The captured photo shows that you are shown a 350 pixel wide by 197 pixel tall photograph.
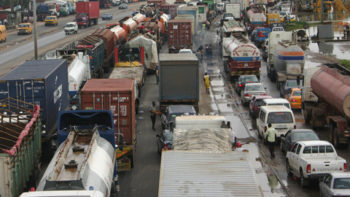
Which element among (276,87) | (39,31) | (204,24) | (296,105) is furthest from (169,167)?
(39,31)

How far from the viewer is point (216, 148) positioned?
16.8 meters

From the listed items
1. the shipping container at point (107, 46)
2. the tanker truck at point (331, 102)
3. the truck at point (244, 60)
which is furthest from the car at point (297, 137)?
the shipping container at point (107, 46)

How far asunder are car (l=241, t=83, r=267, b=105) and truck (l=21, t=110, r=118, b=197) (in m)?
16.6

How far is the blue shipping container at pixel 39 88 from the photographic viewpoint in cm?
2333

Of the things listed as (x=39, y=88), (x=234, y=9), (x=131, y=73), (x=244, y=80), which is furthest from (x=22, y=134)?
(x=234, y=9)

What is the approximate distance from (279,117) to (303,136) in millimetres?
3208

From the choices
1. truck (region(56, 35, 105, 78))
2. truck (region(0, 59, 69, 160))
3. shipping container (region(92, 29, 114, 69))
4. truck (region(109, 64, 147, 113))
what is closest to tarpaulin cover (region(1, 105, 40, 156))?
truck (region(0, 59, 69, 160))

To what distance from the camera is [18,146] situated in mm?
16734

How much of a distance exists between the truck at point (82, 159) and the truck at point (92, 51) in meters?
17.2

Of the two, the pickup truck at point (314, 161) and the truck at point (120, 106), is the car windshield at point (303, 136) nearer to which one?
the pickup truck at point (314, 161)

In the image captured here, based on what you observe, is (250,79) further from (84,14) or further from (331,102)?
(84,14)

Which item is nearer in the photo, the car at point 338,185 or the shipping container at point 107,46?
the car at point 338,185

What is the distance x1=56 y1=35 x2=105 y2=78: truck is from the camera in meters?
38.2

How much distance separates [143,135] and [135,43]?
17370 millimetres
